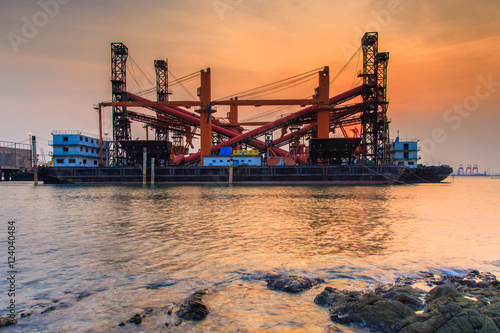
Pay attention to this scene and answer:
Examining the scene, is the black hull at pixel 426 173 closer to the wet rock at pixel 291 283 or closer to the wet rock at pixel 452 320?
the wet rock at pixel 291 283

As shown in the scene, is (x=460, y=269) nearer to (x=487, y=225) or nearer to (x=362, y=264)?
(x=362, y=264)

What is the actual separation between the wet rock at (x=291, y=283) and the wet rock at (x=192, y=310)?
1658mm

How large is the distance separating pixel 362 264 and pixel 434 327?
3.73 meters

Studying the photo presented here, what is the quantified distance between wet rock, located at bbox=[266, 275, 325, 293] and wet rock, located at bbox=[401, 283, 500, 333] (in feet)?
6.94

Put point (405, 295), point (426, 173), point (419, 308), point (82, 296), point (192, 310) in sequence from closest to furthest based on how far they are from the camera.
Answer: point (192, 310) < point (419, 308) < point (405, 295) < point (82, 296) < point (426, 173)

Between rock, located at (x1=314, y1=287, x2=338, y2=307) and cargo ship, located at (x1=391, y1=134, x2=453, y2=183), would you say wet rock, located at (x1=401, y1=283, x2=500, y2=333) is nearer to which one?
rock, located at (x1=314, y1=287, x2=338, y2=307)

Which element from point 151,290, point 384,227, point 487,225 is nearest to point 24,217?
point 151,290

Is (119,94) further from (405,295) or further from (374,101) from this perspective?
(405,295)

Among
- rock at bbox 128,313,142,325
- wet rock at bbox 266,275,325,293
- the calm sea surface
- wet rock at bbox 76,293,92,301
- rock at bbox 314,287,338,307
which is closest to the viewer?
rock at bbox 128,313,142,325

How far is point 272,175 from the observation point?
52.8 meters

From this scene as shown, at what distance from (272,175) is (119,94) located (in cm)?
3601

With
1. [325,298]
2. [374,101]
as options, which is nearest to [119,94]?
[374,101]

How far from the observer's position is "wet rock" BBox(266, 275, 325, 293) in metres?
6.20

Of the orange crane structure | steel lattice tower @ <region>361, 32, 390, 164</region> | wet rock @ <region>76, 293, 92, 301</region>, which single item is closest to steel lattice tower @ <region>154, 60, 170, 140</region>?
the orange crane structure
